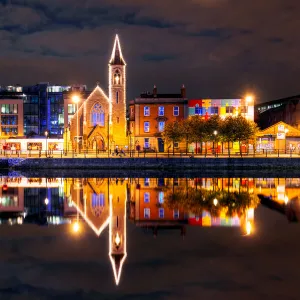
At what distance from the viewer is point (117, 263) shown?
21766 millimetres

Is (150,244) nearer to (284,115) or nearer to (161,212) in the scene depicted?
(161,212)

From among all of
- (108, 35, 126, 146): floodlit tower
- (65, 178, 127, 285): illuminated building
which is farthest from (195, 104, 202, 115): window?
(65, 178, 127, 285): illuminated building

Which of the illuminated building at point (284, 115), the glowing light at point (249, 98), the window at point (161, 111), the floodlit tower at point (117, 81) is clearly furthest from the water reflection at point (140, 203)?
the illuminated building at point (284, 115)

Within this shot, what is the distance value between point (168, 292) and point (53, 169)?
170 feet

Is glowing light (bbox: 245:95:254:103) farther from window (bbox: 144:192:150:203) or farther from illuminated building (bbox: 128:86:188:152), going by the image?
window (bbox: 144:192:150:203)

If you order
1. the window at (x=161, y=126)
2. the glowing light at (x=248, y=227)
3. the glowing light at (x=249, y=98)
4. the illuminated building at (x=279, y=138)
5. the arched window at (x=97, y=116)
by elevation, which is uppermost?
the glowing light at (x=249, y=98)

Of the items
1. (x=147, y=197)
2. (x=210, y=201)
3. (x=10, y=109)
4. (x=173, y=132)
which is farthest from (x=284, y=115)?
(x=210, y=201)

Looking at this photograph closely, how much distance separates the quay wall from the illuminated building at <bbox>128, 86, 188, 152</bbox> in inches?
940

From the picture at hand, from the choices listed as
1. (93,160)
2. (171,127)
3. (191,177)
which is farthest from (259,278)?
(171,127)

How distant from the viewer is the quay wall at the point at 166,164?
65625 millimetres

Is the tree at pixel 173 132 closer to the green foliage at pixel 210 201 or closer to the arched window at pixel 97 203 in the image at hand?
the green foliage at pixel 210 201

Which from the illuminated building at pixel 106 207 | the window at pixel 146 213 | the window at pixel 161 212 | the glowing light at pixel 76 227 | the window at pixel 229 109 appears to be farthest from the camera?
the window at pixel 229 109

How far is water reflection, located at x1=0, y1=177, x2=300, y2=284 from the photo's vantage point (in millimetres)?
30422

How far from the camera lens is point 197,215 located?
108ft
